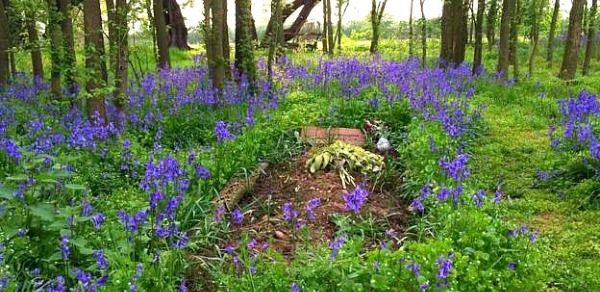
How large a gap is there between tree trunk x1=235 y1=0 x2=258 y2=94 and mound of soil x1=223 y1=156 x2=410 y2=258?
10.7 ft

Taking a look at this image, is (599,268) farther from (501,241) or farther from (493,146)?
(493,146)

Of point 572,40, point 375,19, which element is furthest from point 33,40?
point 375,19

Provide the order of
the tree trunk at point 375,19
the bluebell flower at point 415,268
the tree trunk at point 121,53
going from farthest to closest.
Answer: the tree trunk at point 375,19 < the tree trunk at point 121,53 < the bluebell flower at point 415,268

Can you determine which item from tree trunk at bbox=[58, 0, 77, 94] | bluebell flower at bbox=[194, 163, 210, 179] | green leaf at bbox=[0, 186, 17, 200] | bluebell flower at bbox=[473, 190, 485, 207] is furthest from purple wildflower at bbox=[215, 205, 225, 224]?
tree trunk at bbox=[58, 0, 77, 94]

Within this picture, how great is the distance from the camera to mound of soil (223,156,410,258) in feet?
13.5

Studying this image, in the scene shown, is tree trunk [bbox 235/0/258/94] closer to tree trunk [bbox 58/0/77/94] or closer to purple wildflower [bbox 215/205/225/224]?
tree trunk [bbox 58/0/77/94]

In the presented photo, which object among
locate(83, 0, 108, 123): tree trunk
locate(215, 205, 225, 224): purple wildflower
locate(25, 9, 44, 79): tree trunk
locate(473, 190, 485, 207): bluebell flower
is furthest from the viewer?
locate(25, 9, 44, 79): tree trunk

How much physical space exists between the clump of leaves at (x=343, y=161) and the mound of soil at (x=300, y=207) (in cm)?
8

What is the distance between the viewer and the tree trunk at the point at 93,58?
5941mm

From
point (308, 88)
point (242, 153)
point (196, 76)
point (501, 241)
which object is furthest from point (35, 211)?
point (196, 76)

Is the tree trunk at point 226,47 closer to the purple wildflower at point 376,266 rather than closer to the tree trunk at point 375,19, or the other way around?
the purple wildflower at point 376,266

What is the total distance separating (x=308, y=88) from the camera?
30.1 ft

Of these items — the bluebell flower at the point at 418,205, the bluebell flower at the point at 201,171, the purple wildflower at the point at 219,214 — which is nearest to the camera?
the bluebell flower at the point at 418,205

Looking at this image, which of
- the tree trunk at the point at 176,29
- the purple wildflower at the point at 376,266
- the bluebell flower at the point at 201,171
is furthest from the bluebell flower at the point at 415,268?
the tree trunk at the point at 176,29
